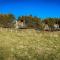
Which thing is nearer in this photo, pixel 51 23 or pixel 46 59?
pixel 46 59

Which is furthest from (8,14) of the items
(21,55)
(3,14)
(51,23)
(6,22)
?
(21,55)

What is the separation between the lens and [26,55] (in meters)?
11.9

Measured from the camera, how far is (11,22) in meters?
56.8

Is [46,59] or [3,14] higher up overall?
[3,14]

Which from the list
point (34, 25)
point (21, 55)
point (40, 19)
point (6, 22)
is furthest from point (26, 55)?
point (40, 19)

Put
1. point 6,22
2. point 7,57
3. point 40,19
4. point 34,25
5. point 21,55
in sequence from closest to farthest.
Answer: point 7,57
point 21,55
point 6,22
point 34,25
point 40,19

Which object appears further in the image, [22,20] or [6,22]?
[22,20]

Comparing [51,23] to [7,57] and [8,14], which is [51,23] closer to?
[8,14]

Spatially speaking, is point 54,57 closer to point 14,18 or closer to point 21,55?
point 21,55

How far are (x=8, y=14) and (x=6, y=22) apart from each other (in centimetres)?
718

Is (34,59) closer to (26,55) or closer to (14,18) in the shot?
(26,55)

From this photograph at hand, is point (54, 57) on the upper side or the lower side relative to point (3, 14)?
lower

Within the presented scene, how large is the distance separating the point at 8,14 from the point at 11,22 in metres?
4.94

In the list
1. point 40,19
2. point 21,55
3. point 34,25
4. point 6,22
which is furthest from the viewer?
point 40,19
